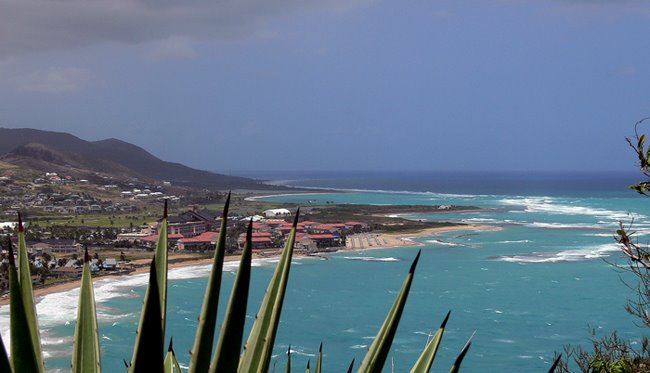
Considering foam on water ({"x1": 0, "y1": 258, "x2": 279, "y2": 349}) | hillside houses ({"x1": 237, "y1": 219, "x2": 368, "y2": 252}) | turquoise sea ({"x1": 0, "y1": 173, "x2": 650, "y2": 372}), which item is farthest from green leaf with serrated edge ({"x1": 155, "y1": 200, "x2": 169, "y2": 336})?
hillside houses ({"x1": 237, "y1": 219, "x2": 368, "y2": 252})

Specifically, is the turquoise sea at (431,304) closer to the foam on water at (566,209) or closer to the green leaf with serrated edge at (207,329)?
the green leaf with serrated edge at (207,329)

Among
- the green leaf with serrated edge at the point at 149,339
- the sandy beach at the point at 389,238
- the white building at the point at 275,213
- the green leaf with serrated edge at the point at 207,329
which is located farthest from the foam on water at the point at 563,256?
the green leaf with serrated edge at the point at 149,339

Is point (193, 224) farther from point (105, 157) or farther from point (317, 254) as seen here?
point (105, 157)

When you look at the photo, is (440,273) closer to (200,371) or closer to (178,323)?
(178,323)

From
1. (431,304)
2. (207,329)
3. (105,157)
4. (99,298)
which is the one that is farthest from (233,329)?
(105,157)

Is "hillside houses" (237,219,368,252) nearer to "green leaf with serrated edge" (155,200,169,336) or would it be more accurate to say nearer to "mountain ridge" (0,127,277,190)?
"green leaf with serrated edge" (155,200,169,336)

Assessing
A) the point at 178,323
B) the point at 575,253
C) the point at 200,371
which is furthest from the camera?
the point at 575,253

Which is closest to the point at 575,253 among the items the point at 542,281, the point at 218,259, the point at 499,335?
the point at 542,281
